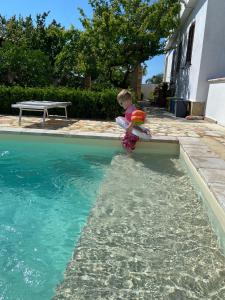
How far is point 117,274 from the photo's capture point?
117 inches

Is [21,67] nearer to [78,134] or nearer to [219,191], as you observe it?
[78,134]

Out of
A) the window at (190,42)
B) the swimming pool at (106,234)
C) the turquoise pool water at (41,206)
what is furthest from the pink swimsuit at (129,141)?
the window at (190,42)

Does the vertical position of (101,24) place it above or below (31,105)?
above

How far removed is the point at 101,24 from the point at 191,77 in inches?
178

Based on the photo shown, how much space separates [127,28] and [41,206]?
1210 centimetres

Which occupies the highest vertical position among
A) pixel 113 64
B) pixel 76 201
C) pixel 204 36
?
pixel 204 36

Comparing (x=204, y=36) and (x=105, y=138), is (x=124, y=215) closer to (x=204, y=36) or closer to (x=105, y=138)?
(x=105, y=138)

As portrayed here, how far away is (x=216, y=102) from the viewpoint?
40.2ft

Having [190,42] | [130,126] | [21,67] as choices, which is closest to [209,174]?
[130,126]

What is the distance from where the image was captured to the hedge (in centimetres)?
1190

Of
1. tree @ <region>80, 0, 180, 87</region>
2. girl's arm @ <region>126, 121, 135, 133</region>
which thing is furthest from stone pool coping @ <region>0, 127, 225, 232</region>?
tree @ <region>80, 0, 180, 87</region>

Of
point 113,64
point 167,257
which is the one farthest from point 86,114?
point 167,257

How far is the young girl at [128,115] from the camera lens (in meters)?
7.36

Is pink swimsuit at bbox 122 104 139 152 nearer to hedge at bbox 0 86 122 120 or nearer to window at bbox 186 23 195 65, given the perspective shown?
hedge at bbox 0 86 122 120
